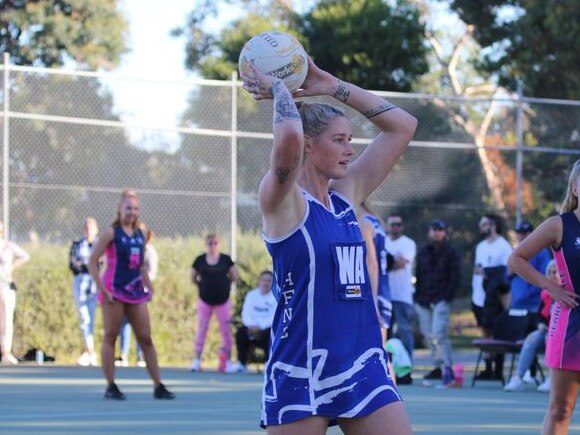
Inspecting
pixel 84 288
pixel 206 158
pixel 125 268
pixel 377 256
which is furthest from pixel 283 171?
pixel 206 158

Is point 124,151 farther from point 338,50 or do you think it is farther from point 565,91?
point 338,50

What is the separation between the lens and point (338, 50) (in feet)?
133

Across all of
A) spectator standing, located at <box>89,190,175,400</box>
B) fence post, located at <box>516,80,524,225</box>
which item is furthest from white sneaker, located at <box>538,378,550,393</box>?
fence post, located at <box>516,80,524,225</box>

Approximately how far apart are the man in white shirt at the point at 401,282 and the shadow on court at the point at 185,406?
2.22ft

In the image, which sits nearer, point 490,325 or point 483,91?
point 490,325

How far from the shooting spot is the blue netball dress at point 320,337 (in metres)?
5.39

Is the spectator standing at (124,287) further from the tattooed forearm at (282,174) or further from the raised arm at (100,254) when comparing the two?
A: the tattooed forearm at (282,174)

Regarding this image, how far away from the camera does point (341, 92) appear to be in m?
5.96

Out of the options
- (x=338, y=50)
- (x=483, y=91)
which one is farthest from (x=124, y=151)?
(x=483, y=91)

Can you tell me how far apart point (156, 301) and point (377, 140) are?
15237 millimetres

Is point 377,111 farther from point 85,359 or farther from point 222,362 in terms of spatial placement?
point 85,359

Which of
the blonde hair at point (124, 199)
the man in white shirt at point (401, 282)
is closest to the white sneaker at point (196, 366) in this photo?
the man in white shirt at point (401, 282)

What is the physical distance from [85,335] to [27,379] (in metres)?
3.22

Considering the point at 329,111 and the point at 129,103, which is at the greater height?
the point at 129,103
